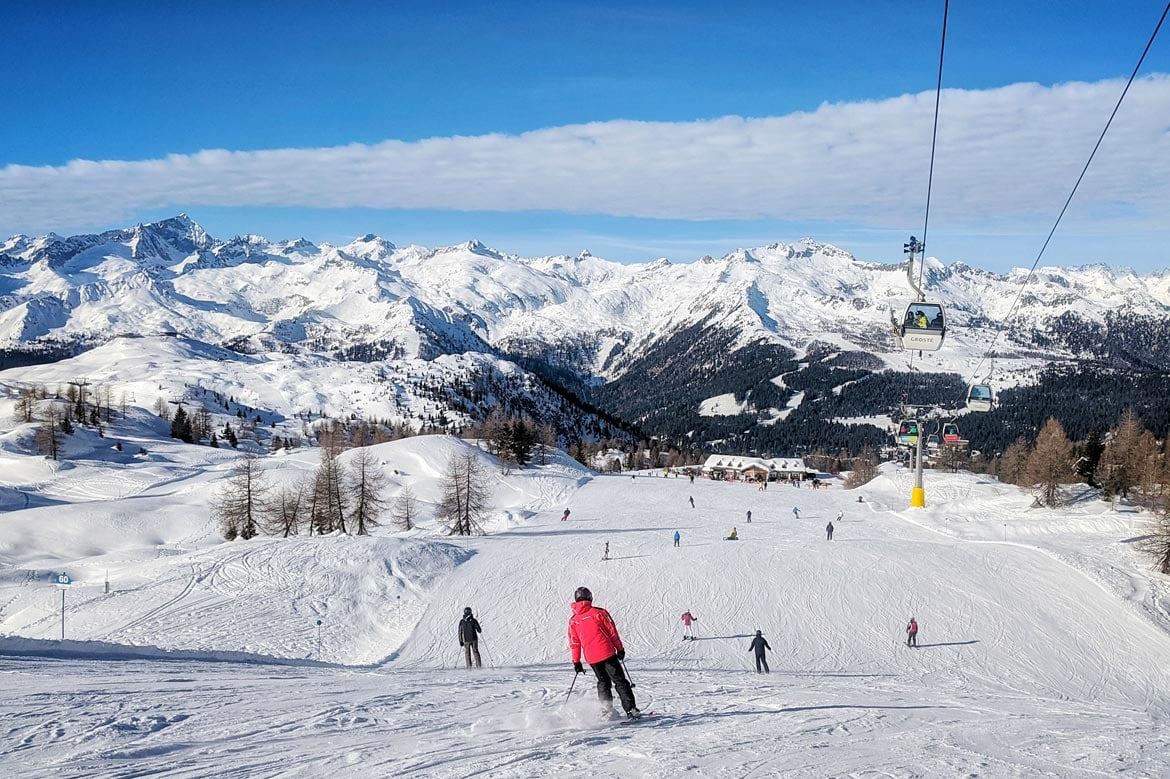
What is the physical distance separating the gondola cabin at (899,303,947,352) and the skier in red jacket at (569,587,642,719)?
19707 mm

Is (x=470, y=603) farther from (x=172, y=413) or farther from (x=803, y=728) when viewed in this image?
(x=172, y=413)

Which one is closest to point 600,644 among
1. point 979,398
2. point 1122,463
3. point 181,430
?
point 979,398

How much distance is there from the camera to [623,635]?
95.1 feet

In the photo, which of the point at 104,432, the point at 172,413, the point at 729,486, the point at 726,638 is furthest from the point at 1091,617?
the point at 172,413

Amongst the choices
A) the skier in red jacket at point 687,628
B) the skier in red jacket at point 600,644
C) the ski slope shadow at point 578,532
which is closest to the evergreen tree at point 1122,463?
the ski slope shadow at point 578,532

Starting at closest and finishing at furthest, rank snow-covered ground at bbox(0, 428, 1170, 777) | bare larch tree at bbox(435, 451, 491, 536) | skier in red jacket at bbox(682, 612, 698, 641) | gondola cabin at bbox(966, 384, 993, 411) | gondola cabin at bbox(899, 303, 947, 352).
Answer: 1. snow-covered ground at bbox(0, 428, 1170, 777)
2. gondola cabin at bbox(899, 303, 947, 352)
3. skier in red jacket at bbox(682, 612, 698, 641)
4. gondola cabin at bbox(966, 384, 993, 411)
5. bare larch tree at bbox(435, 451, 491, 536)

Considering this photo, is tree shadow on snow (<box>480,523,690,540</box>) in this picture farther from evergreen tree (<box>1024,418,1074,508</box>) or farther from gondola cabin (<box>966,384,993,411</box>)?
evergreen tree (<box>1024,418,1074,508</box>)

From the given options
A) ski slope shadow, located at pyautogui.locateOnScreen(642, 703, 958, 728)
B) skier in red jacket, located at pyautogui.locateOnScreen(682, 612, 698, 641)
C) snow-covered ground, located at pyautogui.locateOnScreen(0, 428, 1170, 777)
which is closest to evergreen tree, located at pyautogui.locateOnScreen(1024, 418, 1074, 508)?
snow-covered ground, located at pyautogui.locateOnScreen(0, 428, 1170, 777)

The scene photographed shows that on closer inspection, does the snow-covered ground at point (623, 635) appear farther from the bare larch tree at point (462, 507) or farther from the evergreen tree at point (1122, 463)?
the evergreen tree at point (1122, 463)

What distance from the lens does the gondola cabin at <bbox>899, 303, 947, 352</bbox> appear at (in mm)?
26203

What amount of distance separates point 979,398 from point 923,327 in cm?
2140

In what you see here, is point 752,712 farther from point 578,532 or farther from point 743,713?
point 578,532

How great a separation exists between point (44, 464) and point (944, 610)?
340 feet

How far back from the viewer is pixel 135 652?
1722 cm
